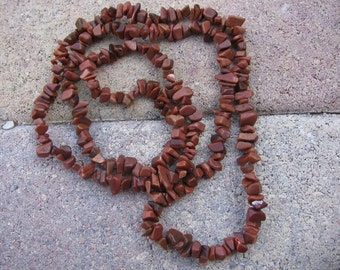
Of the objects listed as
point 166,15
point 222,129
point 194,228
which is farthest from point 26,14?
point 194,228

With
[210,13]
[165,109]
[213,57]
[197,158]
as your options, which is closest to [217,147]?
[197,158]

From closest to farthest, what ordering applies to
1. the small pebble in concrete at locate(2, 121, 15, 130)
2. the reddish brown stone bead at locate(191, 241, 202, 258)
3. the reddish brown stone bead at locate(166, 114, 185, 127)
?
the reddish brown stone bead at locate(191, 241, 202, 258), the reddish brown stone bead at locate(166, 114, 185, 127), the small pebble in concrete at locate(2, 121, 15, 130)

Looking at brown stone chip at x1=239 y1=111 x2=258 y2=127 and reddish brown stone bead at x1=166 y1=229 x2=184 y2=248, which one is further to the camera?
brown stone chip at x1=239 y1=111 x2=258 y2=127

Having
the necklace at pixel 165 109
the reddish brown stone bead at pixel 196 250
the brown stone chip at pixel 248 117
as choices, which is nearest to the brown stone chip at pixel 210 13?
the necklace at pixel 165 109

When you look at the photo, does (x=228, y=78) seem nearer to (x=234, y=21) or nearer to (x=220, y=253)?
(x=234, y=21)

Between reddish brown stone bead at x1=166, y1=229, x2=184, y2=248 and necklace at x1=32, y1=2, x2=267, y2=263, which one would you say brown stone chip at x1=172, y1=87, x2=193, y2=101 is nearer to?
necklace at x1=32, y1=2, x2=267, y2=263

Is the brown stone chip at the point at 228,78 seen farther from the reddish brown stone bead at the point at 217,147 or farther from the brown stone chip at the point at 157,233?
the brown stone chip at the point at 157,233

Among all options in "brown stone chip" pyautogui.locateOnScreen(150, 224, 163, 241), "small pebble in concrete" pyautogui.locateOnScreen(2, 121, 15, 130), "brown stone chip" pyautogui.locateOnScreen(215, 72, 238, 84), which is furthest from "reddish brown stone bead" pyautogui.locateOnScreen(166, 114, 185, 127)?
"small pebble in concrete" pyautogui.locateOnScreen(2, 121, 15, 130)
